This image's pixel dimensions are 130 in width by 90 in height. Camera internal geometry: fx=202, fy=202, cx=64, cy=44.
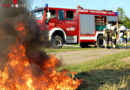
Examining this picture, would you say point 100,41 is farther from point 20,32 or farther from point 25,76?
point 25,76

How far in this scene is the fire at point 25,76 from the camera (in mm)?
3642

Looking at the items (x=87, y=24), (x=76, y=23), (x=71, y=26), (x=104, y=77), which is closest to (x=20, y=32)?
(x=104, y=77)

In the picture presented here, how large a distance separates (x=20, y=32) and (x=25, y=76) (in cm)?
92

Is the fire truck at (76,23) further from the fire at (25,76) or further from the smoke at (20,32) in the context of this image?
the fire at (25,76)

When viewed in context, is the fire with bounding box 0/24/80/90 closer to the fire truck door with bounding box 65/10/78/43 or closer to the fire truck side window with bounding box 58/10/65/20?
the fire truck side window with bounding box 58/10/65/20

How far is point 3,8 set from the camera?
425 centimetres

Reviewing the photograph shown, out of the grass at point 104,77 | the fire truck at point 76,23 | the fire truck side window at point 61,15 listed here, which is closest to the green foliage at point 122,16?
the fire truck at point 76,23

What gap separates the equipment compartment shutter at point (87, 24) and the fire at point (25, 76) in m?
12.0

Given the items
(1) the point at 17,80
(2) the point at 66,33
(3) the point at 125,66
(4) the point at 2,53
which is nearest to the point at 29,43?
(4) the point at 2,53

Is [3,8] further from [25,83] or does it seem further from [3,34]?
[25,83]

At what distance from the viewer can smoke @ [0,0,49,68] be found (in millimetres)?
4055

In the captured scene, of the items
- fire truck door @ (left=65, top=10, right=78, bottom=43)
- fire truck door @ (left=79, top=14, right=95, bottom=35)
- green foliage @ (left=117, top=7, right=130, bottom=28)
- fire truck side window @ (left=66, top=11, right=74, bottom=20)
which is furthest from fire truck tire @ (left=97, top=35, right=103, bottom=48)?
green foliage @ (left=117, top=7, right=130, bottom=28)

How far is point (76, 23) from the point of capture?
15625 mm

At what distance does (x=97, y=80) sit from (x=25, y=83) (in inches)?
86.6
